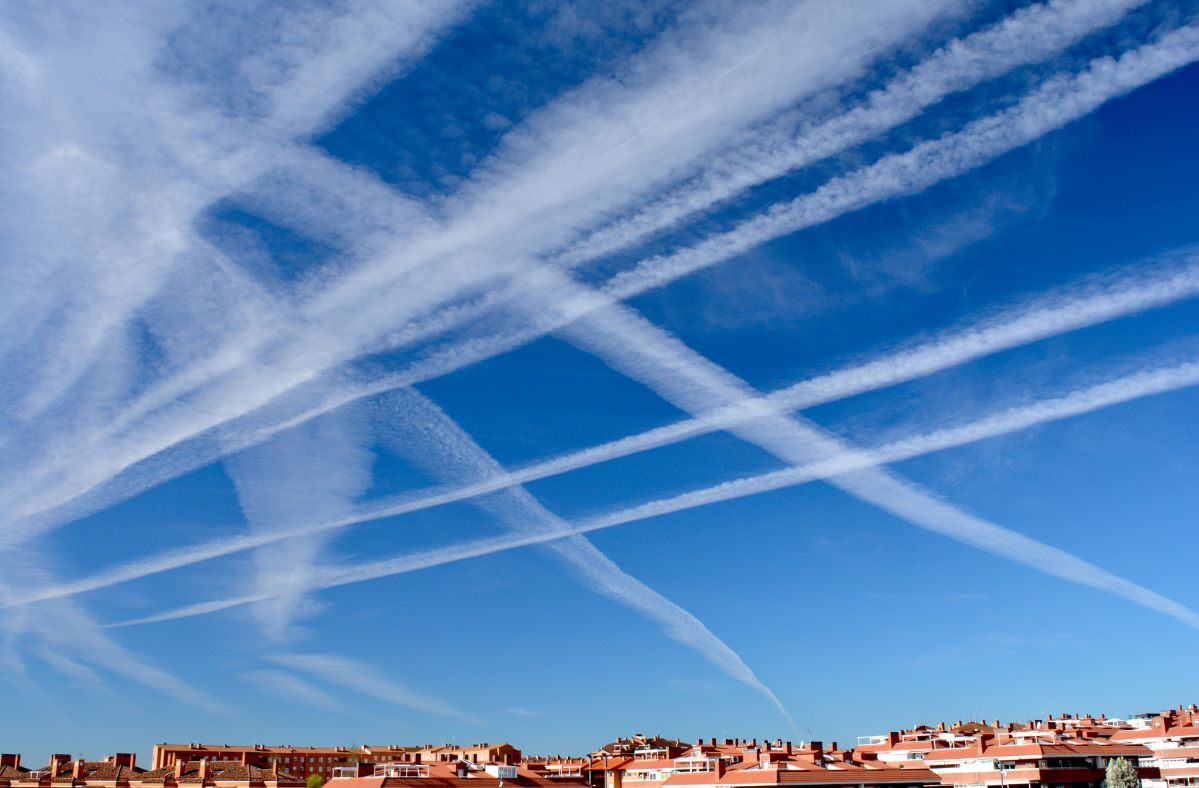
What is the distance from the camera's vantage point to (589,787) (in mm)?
94250

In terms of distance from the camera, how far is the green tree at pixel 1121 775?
284 feet

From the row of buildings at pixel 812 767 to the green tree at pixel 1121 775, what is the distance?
340 cm

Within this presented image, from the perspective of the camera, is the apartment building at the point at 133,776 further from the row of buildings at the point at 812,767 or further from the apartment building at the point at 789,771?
the apartment building at the point at 789,771

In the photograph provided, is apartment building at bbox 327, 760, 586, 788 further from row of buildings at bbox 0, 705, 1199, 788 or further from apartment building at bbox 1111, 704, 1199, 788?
apartment building at bbox 1111, 704, 1199, 788

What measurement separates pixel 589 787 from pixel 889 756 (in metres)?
30.4

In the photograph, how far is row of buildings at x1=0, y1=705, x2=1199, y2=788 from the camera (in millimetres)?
79250

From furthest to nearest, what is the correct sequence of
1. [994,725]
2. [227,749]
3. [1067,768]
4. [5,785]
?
1. [227,749]
2. [994,725]
3. [5,785]
4. [1067,768]

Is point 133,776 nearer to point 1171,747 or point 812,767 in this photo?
point 812,767

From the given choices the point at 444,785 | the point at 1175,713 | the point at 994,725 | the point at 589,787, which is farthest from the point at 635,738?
the point at 444,785

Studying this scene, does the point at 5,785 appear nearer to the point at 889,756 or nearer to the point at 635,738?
the point at 635,738

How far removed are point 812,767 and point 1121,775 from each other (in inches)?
1051

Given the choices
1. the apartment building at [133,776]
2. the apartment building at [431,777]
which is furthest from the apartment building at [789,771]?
the apartment building at [133,776]

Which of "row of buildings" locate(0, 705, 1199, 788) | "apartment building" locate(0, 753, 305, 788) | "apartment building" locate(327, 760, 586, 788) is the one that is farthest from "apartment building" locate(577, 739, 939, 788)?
"apartment building" locate(0, 753, 305, 788)

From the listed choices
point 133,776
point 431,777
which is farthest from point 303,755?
point 431,777
